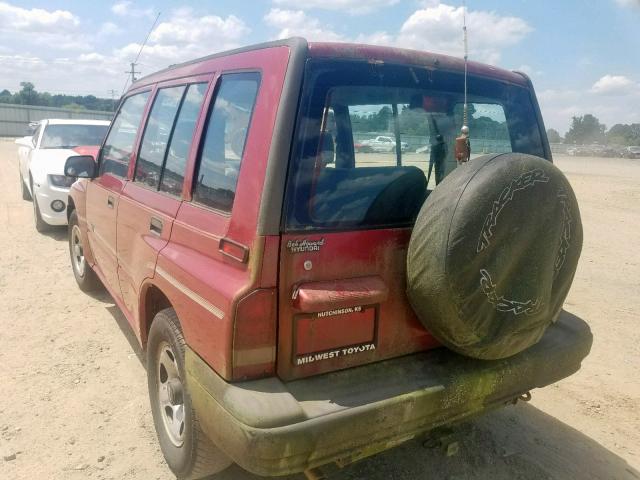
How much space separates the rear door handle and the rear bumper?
762 millimetres

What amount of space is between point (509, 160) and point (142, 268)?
197cm

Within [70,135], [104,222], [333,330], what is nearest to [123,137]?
[104,222]

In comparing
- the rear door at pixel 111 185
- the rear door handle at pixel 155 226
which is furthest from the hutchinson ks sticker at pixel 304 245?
the rear door at pixel 111 185

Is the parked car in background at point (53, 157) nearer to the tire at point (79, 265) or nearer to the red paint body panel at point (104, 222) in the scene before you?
Answer: the tire at point (79, 265)

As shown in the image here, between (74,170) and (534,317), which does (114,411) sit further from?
(534,317)

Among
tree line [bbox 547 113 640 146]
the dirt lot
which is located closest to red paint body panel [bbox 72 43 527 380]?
the dirt lot

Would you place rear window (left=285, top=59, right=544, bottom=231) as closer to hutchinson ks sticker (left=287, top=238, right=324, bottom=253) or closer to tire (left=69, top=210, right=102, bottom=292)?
hutchinson ks sticker (left=287, top=238, right=324, bottom=253)

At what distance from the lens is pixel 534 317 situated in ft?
7.18

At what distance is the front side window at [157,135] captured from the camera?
2.99 meters

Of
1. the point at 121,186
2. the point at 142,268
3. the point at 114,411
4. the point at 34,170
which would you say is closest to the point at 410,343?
the point at 142,268

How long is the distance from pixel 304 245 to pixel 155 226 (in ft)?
3.71

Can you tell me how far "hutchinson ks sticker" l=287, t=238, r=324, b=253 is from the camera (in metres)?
2.01

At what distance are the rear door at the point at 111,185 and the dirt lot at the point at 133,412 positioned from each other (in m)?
0.63

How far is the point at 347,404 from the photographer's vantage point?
6.55 feet
